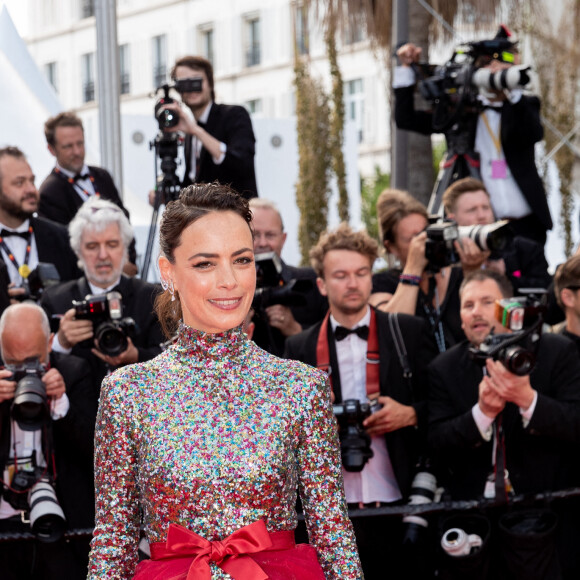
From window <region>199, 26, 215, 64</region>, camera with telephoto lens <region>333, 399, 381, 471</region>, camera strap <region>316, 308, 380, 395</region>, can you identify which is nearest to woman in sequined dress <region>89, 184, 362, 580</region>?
camera with telephoto lens <region>333, 399, 381, 471</region>

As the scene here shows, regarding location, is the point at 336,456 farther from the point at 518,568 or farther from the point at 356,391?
the point at 356,391

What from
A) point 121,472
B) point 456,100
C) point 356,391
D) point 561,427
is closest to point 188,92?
point 456,100

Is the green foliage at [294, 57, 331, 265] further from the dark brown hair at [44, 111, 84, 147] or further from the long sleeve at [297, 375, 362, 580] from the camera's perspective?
the long sleeve at [297, 375, 362, 580]

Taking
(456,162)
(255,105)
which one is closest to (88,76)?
(255,105)

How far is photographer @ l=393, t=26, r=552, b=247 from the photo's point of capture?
6.11m

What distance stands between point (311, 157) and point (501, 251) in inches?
368

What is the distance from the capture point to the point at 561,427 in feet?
14.7

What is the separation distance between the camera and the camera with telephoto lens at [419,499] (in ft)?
14.9

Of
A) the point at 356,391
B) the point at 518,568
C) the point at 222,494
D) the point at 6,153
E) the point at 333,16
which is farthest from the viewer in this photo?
the point at 333,16

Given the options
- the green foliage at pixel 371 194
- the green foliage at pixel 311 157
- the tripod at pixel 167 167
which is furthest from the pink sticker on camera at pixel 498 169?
the green foliage at pixel 371 194

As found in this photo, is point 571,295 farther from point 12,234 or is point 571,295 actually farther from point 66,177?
point 66,177

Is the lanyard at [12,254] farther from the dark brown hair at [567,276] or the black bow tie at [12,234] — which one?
the dark brown hair at [567,276]

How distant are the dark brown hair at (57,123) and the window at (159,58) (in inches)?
799

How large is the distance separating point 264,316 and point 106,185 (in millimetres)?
2048
